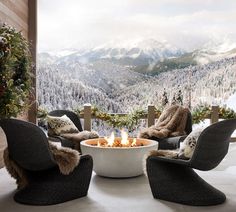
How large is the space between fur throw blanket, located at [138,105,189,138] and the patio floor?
3.81 ft

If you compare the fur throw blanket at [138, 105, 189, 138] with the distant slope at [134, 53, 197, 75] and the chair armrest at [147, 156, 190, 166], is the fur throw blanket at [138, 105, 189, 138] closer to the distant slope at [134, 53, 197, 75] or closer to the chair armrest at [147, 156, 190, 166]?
the chair armrest at [147, 156, 190, 166]

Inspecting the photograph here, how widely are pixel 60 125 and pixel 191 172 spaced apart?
Answer: 2.42 metres

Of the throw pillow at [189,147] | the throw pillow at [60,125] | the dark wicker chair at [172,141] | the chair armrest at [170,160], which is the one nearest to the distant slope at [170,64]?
the dark wicker chair at [172,141]

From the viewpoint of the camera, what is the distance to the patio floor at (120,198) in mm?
3096

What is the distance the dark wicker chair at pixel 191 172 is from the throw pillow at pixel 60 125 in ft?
7.00

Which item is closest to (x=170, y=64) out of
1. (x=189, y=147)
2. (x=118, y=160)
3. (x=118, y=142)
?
(x=118, y=142)

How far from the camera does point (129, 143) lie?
443 centimetres

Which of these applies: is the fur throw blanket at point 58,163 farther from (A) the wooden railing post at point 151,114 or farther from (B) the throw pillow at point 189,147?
(A) the wooden railing post at point 151,114

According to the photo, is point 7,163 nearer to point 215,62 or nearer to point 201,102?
point 201,102

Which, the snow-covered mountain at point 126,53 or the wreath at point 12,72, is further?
the snow-covered mountain at point 126,53

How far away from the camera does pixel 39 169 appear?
129 inches

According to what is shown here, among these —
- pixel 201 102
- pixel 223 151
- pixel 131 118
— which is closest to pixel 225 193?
pixel 223 151

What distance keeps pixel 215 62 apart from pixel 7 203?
5945 mm

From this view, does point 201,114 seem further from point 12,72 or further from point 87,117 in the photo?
point 12,72
